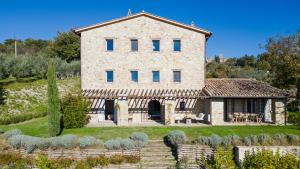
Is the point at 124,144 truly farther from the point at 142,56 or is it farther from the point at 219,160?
the point at 142,56

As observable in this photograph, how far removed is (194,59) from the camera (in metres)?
29.4

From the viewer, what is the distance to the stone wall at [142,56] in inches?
1139

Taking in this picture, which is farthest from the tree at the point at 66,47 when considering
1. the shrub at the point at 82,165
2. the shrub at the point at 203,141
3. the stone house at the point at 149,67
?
the shrub at the point at 203,141

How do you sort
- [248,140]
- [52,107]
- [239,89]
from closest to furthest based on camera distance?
[248,140] → [52,107] → [239,89]

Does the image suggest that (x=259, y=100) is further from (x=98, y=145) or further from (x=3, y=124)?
(x=3, y=124)

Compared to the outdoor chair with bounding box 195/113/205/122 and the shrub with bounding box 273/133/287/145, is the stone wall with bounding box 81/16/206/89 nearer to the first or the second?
the outdoor chair with bounding box 195/113/205/122

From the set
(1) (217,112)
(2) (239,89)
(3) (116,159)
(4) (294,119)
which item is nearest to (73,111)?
(3) (116,159)

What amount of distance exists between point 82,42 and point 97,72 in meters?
3.22

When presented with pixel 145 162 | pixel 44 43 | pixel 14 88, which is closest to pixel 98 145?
pixel 145 162

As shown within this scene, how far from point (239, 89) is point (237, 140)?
34.9ft

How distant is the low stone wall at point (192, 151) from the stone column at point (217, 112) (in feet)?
27.0

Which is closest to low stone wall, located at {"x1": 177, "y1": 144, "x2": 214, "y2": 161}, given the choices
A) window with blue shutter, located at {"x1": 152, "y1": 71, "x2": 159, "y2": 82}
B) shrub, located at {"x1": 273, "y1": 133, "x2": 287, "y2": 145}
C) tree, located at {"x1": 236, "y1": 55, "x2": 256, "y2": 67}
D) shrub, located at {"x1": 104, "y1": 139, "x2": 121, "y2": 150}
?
shrub, located at {"x1": 104, "y1": 139, "x2": 121, "y2": 150}

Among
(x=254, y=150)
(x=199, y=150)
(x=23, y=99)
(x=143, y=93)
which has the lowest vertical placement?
(x=199, y=150)

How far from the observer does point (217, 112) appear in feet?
86.4
